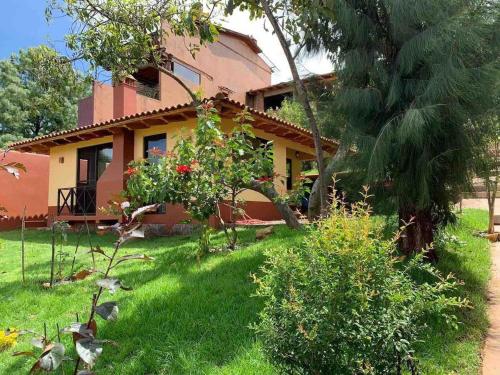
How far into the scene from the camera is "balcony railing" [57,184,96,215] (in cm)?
1331

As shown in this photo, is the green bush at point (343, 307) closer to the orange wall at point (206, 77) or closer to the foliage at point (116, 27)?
the foliage at point (116, 27)

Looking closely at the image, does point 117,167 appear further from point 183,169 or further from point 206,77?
point 206,77

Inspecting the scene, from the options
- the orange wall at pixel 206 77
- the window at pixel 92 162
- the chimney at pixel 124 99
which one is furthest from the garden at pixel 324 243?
the chimney at pixel 124 99

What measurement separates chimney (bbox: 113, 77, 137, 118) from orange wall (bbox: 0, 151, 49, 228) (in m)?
4.33

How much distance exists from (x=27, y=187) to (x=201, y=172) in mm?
12903

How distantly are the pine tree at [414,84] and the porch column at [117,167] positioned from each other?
8010 mm

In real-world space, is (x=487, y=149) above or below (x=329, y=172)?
above

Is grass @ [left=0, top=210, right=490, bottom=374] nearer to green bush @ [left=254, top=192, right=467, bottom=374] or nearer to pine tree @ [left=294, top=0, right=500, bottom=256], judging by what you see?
green bush @ [left=254, top=192, right=467, bottom=374]

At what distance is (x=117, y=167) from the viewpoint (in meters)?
12.0

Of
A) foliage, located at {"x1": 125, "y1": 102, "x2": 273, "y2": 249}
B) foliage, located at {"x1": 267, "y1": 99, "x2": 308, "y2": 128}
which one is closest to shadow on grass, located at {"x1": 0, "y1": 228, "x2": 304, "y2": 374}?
foliage, located at {"x1": 125, "y1": 102, "x2": 273, "y2": 249}

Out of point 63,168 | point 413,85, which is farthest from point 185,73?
point 413,85

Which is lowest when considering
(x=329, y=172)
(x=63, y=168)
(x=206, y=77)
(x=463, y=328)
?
(x=463, y=328)

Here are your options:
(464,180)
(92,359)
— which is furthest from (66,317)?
(464,180)

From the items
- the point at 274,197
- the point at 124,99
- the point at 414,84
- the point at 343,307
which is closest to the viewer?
the point at 343,307
